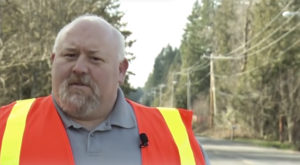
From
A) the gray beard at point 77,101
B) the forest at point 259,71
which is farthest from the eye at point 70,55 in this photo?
the forest at point 259,71

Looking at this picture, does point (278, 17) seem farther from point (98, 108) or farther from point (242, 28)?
point (98, 108)

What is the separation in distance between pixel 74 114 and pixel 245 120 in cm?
4933

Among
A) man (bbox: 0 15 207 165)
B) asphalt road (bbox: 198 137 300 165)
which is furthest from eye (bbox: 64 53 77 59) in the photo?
asphalt road (bbox: 198 137 300 165)

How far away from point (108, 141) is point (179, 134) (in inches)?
15.7

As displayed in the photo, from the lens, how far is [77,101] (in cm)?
299

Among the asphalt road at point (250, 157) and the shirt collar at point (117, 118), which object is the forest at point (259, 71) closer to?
the asphalt road at point (250, 157)

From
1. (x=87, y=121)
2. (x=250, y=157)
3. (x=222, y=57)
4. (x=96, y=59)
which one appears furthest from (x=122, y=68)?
(x=222, y=57)

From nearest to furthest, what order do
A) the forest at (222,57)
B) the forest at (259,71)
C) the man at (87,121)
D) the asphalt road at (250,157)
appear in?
the man at (87,121), the asphalt road at (250,157), the forest at (222,57), the forest at (259,71)

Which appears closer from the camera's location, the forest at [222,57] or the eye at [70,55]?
the eye at [70,55]

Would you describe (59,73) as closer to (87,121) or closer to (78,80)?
(78,80)

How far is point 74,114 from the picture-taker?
302cm

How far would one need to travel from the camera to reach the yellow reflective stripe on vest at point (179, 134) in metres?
3.07

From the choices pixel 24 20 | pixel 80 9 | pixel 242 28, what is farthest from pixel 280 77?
pixel 24 20

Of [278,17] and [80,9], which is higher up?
[278,17]
